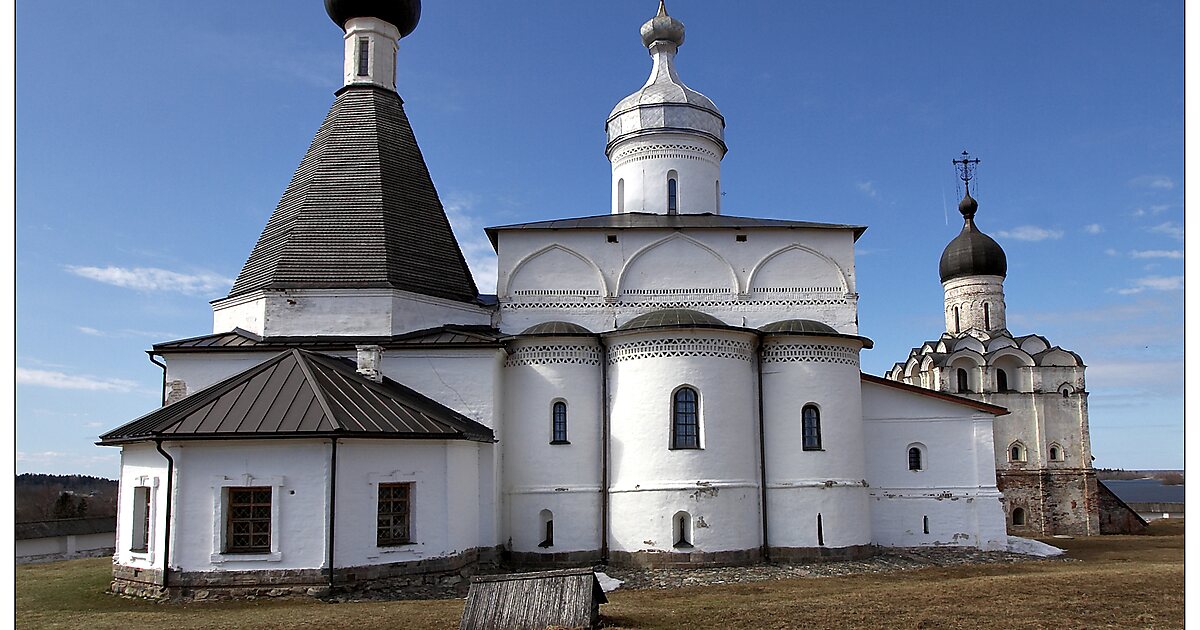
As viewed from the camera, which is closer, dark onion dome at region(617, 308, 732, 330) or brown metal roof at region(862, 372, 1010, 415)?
dark onion dome at region(617, 308, 732, 330)

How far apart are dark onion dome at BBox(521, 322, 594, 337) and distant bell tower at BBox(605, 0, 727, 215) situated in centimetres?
444

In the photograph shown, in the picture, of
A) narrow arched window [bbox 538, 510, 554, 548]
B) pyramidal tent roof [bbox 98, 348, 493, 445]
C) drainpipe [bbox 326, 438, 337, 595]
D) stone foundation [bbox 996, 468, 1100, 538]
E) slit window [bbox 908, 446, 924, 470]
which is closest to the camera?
drainpipe [bbox 326, 438, 337, 595]

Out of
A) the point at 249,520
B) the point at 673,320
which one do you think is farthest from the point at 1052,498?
the point at 249,520

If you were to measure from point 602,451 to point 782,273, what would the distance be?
16.1 feet

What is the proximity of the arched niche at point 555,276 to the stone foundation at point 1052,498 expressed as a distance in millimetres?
15320

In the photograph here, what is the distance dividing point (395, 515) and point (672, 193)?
9.76m

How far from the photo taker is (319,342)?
51.3ft

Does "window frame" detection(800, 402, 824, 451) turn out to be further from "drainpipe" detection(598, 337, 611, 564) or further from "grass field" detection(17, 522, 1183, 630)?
"drainpipe" detection(598, 337, 611, 564)

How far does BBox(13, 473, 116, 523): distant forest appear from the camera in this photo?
1139 inches

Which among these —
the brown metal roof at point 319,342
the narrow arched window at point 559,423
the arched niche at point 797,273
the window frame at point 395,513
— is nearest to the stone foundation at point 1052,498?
the arched niche at point 797,273

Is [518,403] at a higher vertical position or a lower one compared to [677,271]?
lower

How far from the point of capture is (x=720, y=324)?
15.7 metres

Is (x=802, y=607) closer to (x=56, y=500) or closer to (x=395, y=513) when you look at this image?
(x=395, y=513)

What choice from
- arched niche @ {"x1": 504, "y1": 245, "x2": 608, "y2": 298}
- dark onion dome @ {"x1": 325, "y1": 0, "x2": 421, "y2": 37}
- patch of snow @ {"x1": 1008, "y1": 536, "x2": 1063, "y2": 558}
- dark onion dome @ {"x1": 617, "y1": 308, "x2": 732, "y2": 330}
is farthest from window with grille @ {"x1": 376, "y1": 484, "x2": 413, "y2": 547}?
patch of snow @ {"x1": 1008, "y1": 536, "x2": 1063, "y2": 558}
